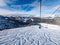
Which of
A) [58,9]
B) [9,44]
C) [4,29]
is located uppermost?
[58,9]

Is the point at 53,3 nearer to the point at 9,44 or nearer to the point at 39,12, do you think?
the point at 39,12

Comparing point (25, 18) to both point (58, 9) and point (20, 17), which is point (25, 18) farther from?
point (58, 9)

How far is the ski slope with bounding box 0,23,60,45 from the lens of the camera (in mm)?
1225

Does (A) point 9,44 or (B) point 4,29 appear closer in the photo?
(A) point 9,44

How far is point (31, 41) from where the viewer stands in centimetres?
125

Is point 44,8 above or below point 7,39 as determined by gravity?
above

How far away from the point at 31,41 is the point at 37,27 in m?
0.28

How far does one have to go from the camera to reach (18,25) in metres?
1.43

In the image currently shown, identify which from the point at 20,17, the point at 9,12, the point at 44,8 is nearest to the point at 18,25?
the point at 20,17

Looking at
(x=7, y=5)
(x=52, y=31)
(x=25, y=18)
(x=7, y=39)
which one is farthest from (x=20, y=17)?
(x=52, y=31)

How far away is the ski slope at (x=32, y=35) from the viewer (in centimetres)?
122

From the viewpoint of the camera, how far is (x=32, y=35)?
4.42 feet

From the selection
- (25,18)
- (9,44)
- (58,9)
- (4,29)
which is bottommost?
(9,44)

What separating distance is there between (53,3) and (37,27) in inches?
16.3
